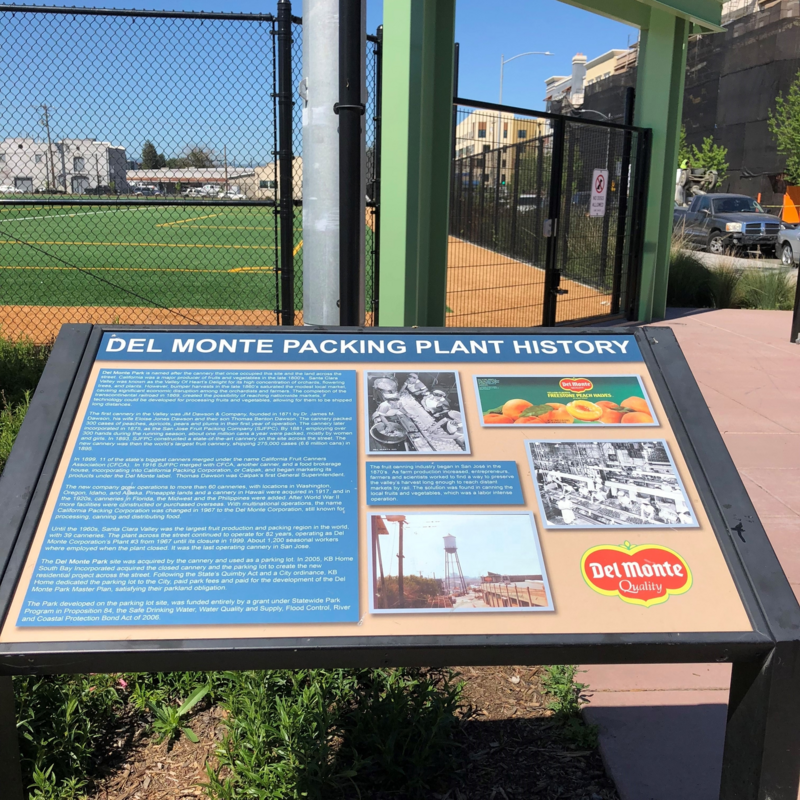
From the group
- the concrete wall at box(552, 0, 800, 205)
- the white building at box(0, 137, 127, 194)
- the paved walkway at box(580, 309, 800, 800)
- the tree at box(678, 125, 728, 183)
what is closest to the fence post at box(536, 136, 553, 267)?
the paved walkway at box(580, 309, 800, 800)

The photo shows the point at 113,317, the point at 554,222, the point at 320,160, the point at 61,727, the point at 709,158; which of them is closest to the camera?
the point at 61,727

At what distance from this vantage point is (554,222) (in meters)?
10.1

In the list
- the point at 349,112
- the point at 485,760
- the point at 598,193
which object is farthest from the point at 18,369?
the point at 598,193

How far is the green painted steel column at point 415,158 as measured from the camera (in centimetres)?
674

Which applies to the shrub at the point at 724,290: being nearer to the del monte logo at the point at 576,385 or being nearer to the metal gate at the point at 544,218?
the metal gate at the point at 544,218

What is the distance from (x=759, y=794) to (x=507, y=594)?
0.76 m

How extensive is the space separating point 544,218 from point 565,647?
9.67m

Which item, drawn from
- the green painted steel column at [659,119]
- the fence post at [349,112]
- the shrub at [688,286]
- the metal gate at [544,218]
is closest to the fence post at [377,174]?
the metal gate at [544,218]

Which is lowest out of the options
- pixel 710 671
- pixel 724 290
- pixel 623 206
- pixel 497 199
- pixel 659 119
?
pixel 710 671

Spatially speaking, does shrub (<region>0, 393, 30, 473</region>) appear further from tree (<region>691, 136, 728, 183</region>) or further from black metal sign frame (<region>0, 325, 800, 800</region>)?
tree (<region>691, 136, 728, 183</region>)

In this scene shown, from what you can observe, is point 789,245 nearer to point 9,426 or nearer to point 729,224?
point 729,224

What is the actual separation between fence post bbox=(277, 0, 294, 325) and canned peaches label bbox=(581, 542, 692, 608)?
186 inches

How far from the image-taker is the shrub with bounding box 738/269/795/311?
14.6 m

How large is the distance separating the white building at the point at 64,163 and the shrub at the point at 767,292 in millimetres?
11256
